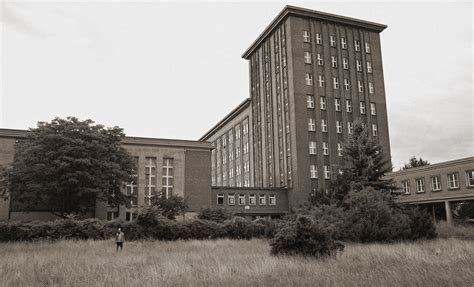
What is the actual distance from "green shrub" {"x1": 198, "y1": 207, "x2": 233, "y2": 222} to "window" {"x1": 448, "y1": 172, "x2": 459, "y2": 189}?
79.9 ft

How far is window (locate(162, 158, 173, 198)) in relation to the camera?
198ft

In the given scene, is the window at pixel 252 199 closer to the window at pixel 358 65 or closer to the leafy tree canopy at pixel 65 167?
the leafy tree canopy at pixel 65 167

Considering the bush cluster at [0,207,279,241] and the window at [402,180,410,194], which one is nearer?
the bush cluster at [0,207,279,241]

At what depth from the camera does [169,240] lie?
112 feet

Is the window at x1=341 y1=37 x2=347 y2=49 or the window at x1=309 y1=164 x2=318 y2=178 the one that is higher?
the window at x1=341 y1=37 x2=347 y2=49

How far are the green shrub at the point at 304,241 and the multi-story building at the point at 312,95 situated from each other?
4078 centimetres

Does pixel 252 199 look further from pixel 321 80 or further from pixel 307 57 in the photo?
pixel 307 57

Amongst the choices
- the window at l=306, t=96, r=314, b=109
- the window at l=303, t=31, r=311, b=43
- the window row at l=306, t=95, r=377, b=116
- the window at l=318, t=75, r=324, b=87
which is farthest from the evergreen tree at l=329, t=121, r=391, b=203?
the window at l=303, t=31, r=311, b=43

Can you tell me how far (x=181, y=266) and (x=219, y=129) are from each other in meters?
85.9

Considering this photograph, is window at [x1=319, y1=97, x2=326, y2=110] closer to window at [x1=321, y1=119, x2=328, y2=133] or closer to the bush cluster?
window at [x1=321, y1=119, x2=328, y2=133]

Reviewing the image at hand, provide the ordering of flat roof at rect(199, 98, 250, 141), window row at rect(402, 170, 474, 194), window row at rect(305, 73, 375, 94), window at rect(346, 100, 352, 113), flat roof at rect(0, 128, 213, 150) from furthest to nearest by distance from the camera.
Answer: flat roof at rect(199, 98, 250, 141), window at rect(346, 100, 352, 113), window row at rect(305, 73, 375, 94), flat roof at rect(0, 128, 213, 150), window row at rect(402, 170, 474, 194)

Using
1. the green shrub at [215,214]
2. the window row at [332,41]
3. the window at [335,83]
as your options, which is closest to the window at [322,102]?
the window at [335,83]

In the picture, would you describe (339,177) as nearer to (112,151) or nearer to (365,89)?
(112,151)

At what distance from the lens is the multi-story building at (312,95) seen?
62.8 meters
